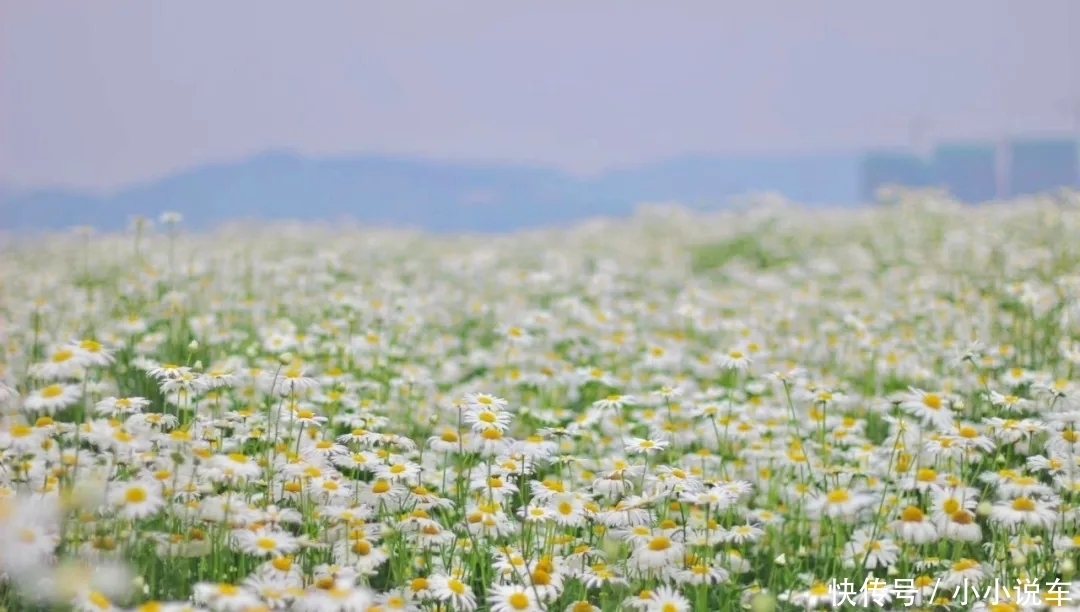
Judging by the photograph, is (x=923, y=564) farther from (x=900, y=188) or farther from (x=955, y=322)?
(x=900, y=188)

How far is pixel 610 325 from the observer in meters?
4.59

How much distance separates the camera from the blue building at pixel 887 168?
1456cm

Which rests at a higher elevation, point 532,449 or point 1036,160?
point 1036,160

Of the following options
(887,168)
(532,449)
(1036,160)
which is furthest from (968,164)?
(532,449)

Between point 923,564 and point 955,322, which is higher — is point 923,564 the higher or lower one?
the lower one

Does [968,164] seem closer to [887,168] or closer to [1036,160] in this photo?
[1036,160]

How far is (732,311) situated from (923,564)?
2.98 m

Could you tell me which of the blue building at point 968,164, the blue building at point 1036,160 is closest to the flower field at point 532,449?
the blue building at point 968,164

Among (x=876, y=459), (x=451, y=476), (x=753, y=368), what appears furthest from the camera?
(x=753, y=368)

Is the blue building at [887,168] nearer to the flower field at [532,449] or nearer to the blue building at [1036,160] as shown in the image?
the blue building at [1036,160]

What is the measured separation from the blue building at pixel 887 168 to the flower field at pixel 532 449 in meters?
9.68

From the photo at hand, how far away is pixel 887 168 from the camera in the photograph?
1720 centimetres

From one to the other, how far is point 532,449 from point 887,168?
639 inches

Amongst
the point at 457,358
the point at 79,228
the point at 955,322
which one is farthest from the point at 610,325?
the point at 79,228
